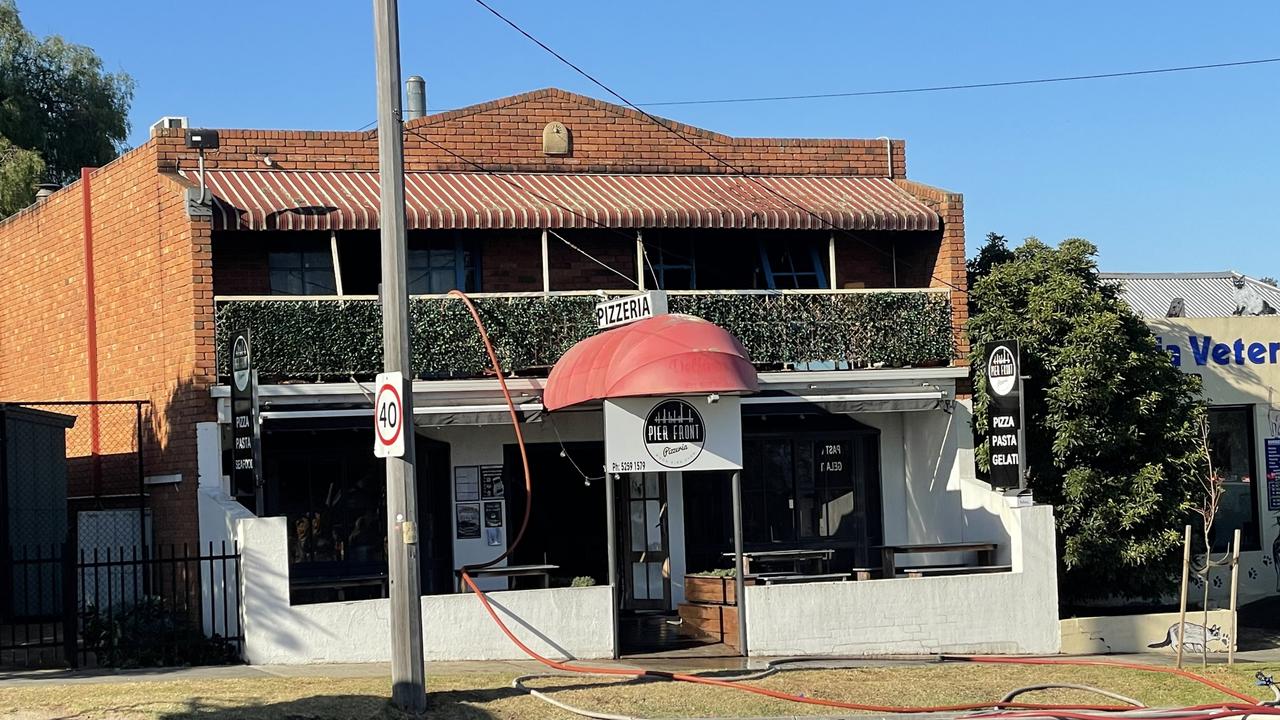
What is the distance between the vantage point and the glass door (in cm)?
2008

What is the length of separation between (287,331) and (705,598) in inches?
234

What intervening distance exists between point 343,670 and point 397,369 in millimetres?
3994

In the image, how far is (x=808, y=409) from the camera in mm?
19078

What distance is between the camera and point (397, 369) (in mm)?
12352

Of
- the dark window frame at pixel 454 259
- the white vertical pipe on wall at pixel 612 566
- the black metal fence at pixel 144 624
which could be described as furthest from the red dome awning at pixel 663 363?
the black metal fence at pixel 144 624

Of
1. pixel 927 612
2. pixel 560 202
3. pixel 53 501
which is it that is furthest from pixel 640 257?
pixel 53 501

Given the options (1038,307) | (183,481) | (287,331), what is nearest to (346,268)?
(287,331)

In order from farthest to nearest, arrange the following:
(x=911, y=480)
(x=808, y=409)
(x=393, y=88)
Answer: (x=911, y=480) → (x=808, y=409) → (x=393, y=88)

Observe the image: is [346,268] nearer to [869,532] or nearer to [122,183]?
[122,183]

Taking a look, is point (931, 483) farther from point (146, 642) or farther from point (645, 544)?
point (146, 642)

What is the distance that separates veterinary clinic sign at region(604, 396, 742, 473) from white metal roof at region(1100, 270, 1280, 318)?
19.5m

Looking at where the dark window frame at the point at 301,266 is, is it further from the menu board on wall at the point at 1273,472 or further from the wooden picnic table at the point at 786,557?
the menu board on wall at the point at 1273,472

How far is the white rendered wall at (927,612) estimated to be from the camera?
54.2 feet

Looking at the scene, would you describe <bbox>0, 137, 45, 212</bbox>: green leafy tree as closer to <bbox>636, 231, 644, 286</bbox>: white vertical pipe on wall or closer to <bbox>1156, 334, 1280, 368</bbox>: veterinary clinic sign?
<bbox>636, 231, 644, 286</bbox>: white vertical pipe on wall
